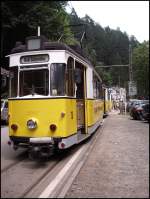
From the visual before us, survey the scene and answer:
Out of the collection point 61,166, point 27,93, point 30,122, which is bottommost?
point 61,166

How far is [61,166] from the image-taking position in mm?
8195

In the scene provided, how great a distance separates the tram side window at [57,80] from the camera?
8.81 m

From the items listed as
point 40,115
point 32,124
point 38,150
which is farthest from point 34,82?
point 38,150

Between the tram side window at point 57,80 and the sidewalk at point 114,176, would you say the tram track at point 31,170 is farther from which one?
the tram side window at point 57,80

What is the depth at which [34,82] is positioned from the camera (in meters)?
8.84

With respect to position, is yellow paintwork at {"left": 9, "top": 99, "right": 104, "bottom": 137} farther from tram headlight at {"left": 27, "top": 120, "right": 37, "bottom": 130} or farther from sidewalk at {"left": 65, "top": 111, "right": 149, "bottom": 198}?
sidewalk at {"left": 65, "top": 111, "right": 149, "bottom": 198}

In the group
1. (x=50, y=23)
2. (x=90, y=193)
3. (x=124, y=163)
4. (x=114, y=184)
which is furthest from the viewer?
(x=124, y=163)

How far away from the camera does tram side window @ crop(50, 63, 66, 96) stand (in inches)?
347

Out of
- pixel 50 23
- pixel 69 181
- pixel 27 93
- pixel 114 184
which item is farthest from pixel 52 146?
pixel 50 23

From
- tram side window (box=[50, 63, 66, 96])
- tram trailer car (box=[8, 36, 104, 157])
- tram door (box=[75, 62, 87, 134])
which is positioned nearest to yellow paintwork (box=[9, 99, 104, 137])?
tram trailer car (box=[8, 36, 104, 157])

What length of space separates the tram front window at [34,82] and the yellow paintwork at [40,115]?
0.26 metres

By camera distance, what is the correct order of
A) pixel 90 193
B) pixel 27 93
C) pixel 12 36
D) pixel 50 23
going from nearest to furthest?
pixel 12 36, pixel 50 23, pixel 90 193, pixel 27 93

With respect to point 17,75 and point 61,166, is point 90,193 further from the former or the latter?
point 17,75

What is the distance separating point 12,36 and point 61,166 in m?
6.21
